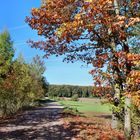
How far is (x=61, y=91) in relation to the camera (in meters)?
176

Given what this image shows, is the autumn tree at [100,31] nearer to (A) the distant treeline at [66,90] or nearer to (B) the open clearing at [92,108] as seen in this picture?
(B) the open clearing at [92,108]

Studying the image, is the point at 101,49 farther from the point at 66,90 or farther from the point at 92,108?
the point at 66,90

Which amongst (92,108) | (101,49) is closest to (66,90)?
(92,108)

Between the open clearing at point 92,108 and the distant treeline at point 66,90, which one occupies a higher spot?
the distant treeline at point 66,90

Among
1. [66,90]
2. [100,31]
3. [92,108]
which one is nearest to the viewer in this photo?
[100,31]

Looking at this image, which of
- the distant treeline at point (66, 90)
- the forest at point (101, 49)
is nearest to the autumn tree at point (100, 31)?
the forest at point (101, 49)

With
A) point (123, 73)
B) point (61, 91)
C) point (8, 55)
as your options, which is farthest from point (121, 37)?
point (61, 91)

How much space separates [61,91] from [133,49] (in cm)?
15993

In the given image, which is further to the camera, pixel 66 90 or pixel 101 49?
pixel 66 90

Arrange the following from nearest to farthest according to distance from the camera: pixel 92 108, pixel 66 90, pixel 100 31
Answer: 1. pixel 100 31
2. pixel 92 108
3. pixel 66 90

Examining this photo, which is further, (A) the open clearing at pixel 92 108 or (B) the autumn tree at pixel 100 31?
(A) the open clearing at pixel 92 108

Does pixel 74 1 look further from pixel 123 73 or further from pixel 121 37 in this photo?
pixel 123 73

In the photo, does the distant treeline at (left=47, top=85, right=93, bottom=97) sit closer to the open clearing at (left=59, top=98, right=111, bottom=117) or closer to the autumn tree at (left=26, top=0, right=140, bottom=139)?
the open clearing at (left=59, top=98, right=111, bottom=117)

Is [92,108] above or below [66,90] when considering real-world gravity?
below
